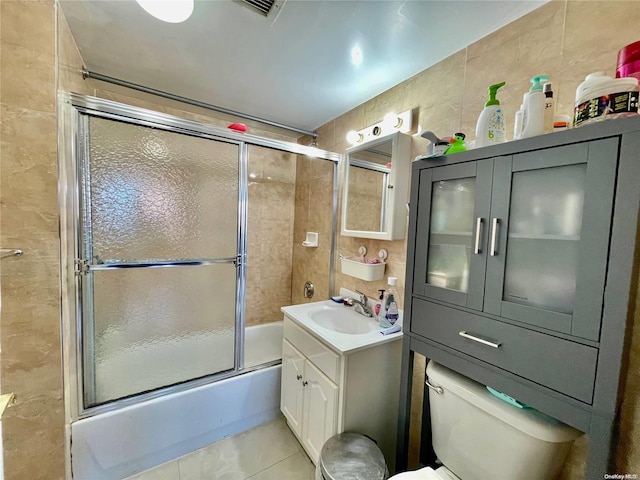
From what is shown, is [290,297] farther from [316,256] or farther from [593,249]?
[593,249]

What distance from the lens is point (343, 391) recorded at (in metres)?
1.15

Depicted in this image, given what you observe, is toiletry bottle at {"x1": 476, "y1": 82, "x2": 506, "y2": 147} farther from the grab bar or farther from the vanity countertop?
the grab bar

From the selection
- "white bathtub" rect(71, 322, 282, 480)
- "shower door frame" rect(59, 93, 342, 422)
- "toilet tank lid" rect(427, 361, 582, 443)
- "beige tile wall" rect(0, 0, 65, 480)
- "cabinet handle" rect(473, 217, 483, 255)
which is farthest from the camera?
"white bathtub" rect(71, 322, 282, 480)

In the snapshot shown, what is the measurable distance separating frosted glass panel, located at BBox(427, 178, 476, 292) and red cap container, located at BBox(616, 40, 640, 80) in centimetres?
43

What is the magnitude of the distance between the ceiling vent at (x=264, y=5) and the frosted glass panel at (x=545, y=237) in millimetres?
1119

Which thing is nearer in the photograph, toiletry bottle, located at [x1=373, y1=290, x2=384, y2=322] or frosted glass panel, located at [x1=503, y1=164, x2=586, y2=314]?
frosted glass panel, located at [x1=503, y1=164, x2=586, y2=314]

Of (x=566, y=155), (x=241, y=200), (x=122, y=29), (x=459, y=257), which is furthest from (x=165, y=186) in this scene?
(x=566, y=155)

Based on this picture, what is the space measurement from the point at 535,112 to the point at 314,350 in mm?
1339

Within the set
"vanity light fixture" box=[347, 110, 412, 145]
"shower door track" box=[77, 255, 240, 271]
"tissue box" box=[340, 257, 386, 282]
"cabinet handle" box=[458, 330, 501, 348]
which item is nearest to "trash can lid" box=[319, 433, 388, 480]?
"cabinet handle" box=[458, 330, 501, 348]

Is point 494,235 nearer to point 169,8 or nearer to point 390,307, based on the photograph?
point 390,307

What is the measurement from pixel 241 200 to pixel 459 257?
52.6 inches

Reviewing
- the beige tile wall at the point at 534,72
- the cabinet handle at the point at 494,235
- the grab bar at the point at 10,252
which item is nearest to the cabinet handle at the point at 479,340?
the cabinet handle at the point at 494,235

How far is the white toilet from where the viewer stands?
741 mm

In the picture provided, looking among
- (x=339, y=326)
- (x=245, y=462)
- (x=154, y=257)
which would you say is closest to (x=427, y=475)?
(x=339, y=326)
